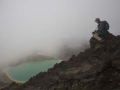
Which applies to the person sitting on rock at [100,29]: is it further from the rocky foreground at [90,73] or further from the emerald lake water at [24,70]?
the emerald lake water at [24,70]

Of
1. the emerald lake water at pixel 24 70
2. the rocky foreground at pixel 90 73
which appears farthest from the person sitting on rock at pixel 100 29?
the emerald lake water at pixel 24 70

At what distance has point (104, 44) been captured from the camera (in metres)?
13.1

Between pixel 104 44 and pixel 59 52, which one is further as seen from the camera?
pixel 59 52

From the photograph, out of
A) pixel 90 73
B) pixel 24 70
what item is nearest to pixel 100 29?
pixel 90 73

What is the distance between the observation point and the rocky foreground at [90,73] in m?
10.2

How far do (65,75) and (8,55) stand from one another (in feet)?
184

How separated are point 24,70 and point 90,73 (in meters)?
36.8

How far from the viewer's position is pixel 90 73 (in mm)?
10906

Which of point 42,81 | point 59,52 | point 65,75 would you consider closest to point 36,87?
point 42,81

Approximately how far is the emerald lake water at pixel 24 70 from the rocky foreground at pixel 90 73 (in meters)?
24.4

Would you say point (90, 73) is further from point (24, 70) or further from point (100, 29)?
point (24, 70)

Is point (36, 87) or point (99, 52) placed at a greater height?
point (99, 52)

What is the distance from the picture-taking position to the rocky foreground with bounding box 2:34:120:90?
10242 millimetres

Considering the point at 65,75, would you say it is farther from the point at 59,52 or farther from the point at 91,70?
the point at 59,52
